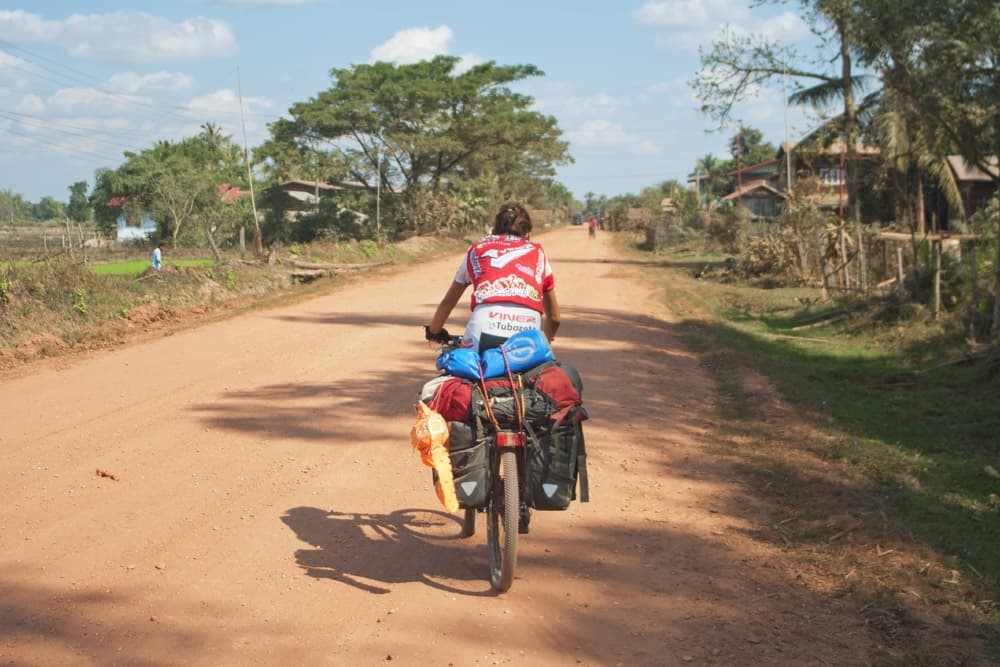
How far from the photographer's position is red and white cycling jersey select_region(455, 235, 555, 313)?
17.9ft

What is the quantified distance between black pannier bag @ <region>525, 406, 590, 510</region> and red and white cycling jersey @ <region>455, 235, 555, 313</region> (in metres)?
0.74

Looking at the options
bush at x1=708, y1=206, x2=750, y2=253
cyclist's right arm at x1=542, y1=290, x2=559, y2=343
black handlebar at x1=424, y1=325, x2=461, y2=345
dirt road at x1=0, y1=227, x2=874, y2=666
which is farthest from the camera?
bush at x1=708, y1=206, x2=750, y2=253

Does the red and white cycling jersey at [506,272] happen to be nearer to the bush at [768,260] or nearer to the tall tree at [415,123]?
the bush at [768,260]

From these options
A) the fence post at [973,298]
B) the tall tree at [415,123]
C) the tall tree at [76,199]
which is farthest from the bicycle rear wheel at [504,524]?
the tall tree at [76,199]

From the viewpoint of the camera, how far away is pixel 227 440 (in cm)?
839

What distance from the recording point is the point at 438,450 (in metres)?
5.02

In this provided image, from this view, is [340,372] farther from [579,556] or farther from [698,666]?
[698,666]

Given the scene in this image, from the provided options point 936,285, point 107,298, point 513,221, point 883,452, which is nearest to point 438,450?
point 513,221

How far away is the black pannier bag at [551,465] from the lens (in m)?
5.14

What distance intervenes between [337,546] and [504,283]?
1.91m

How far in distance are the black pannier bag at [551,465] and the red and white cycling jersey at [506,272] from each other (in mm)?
736

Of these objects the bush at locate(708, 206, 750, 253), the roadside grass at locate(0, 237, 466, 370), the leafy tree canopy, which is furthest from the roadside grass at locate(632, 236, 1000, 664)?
the leafy tree canopy

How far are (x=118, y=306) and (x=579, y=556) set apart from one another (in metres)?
12.8

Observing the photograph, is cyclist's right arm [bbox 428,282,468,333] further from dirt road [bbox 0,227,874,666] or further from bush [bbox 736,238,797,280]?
bush [bbox 736,238,797,280]
